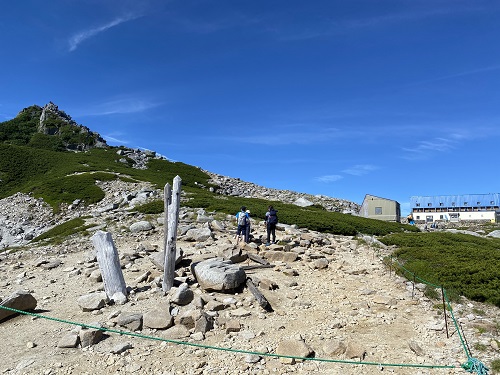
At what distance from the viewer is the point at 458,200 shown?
3762 inches

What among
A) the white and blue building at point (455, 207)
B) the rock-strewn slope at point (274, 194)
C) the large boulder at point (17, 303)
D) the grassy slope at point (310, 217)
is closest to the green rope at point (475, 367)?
the grassy slope at point (310, 217)

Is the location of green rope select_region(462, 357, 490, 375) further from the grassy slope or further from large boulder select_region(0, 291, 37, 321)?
large boulder select_region(0, 291, 37, 321)

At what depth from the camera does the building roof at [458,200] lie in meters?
93.0

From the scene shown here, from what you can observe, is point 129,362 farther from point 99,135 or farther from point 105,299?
point 99,135

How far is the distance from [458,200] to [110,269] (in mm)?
99718

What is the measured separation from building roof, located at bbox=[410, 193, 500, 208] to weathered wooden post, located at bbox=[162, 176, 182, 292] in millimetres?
95575

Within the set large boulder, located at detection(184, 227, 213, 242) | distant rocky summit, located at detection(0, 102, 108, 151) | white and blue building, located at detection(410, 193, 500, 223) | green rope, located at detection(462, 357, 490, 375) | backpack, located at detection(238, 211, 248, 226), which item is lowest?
green rope, located at detection(462, 357, 490, 375)

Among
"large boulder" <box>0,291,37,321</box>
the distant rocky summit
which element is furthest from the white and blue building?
"large boulder" <box>0,291,37,321</box>

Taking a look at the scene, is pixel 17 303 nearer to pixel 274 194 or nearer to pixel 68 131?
pixel 274 194

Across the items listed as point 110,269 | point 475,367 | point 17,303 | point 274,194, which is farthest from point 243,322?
point 274,194

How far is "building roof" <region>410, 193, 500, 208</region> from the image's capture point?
305ft

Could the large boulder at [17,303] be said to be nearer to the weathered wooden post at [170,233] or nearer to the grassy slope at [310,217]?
the weathered wooden post at [170,233]

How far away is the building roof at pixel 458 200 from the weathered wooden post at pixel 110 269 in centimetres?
9692

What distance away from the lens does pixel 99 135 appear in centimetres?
9944
